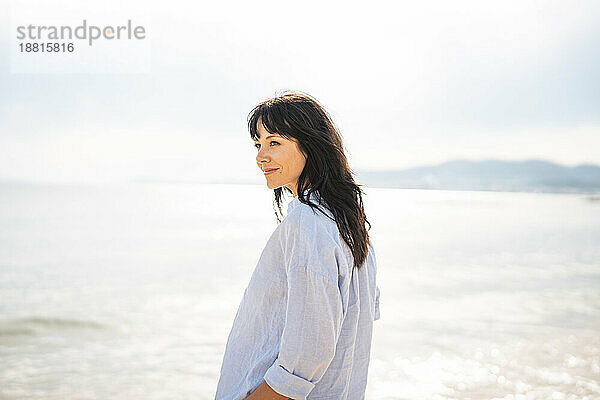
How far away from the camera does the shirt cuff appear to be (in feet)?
3.76

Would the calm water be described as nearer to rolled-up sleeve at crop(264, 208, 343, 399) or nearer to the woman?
the woman

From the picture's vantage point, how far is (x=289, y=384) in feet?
3.77

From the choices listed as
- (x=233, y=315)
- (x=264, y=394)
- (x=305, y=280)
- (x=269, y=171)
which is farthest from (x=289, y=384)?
(x=233, y=315)

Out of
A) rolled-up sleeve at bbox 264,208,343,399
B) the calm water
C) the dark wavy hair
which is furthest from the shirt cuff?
the calm water

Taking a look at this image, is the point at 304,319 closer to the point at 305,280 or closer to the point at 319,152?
the point at 305,280

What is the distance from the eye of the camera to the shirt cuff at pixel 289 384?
115cm

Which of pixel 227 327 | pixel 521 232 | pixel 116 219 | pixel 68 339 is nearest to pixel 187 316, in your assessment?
pixel 227 327

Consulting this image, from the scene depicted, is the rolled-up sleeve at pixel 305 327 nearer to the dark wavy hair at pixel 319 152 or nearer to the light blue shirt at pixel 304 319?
the light blue shirt at pixel 304 319

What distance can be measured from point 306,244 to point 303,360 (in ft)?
0.71

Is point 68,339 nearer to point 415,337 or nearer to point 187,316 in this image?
point 187,316

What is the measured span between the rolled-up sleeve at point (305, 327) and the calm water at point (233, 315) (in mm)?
2749

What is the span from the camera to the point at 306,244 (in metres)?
1.17

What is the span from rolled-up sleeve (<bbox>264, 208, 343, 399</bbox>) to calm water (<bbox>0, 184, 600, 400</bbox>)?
2.75 meters

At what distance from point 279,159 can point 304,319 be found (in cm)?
37
